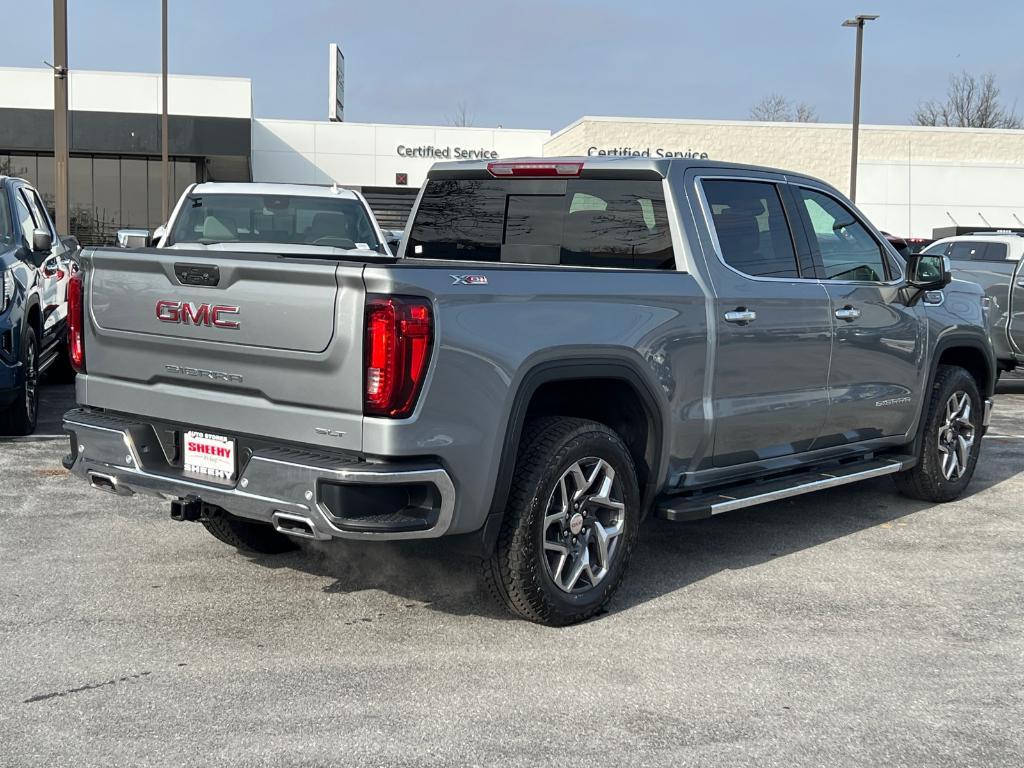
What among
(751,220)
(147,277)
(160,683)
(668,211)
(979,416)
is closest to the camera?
(160,683)

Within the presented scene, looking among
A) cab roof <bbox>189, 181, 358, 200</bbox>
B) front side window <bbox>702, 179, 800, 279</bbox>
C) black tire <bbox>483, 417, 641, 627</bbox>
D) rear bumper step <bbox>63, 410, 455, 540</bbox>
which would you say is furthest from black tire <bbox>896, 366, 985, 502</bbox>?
cab roof <bbox>189, 181, 358, 200</bbox>

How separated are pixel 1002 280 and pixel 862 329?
7.88 meters

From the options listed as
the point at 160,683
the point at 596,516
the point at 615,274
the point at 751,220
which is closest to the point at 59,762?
the point at 160,683

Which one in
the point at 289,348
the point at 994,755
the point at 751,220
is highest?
the point at 751,220

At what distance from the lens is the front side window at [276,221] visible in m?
10.5

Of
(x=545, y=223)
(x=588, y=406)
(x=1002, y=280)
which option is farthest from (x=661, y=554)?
(x=1002, y=280)

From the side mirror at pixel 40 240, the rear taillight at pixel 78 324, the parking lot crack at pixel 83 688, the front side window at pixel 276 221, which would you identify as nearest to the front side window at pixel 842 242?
the rear taillight at pixel 78 324

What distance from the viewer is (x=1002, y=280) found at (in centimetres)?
1341

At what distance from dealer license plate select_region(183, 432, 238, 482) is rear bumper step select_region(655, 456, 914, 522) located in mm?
1910

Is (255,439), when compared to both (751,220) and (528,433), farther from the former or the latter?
(751,220)

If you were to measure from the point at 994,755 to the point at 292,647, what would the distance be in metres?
2.47

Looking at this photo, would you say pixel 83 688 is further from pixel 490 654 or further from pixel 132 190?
pixel 132 190

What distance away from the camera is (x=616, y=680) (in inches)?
169

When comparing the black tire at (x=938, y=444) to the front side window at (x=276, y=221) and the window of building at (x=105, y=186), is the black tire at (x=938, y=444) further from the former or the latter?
the window of building at (x=105, y=186)
